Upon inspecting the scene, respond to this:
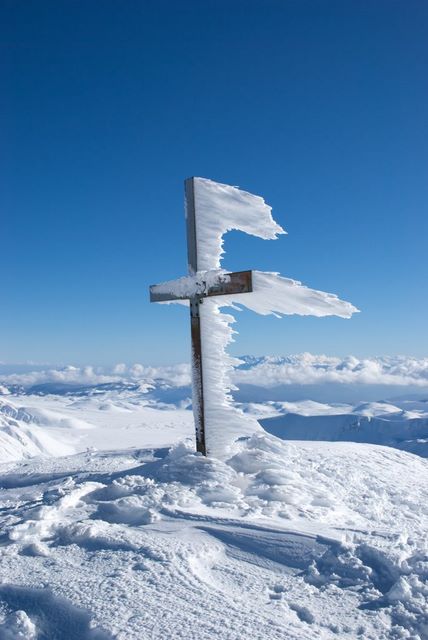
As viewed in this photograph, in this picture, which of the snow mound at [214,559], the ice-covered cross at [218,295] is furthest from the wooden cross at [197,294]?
the snow mound at [214,559]

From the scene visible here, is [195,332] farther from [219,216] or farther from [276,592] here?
[276,592]

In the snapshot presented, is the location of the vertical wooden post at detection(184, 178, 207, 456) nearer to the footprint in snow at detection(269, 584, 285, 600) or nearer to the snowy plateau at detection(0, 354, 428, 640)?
the snowy plateau at detection(0, 354, 428, 640)

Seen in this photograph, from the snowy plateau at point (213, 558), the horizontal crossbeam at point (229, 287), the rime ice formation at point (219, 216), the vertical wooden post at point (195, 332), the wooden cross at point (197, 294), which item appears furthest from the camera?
the rime ice formation at point (219, 216)

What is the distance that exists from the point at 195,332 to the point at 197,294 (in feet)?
1.96

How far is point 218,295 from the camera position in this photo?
258 inches

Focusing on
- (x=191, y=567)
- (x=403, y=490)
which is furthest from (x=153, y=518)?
(x=403, y=490)

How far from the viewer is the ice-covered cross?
6.29 meters

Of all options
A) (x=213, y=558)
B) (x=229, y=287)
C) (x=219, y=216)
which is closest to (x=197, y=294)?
(x=229, y=287)

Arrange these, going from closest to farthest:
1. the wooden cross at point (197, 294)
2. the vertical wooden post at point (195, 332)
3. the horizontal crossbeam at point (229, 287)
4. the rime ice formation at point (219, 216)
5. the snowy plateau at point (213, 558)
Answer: the snowy plateau at point (213, 558) < the horizontal crossbeam at point (229, 287) < the wooden cross at point (197, 294) < the vertical wooden post at point (195, 332) < the rime ice formation at point (219, 216)

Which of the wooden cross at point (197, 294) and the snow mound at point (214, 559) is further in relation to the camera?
the wooden cross at point (197, 294)

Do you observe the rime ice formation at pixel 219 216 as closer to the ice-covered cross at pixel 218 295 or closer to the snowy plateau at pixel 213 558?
the ice-covered cross at pixel 218 295

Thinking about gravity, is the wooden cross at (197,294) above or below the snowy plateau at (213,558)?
above

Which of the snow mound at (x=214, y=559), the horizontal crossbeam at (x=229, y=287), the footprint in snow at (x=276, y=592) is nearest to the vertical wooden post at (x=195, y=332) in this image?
the horizontal crossbeam at (x=229, y=287)

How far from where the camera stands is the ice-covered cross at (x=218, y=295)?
6.29 metres
